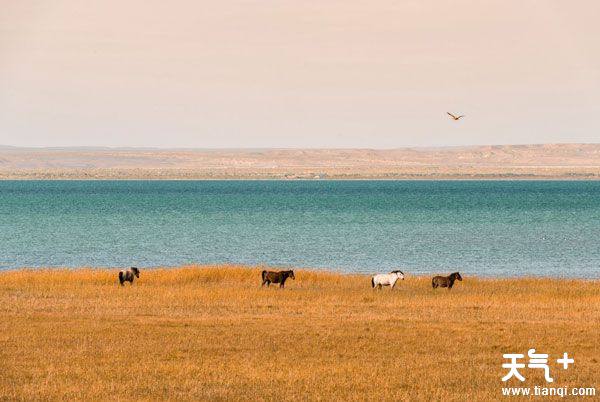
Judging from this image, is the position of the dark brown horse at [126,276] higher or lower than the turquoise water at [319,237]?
higher

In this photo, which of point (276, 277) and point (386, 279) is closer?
point (386, 279)

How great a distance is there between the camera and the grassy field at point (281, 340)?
64.2ft

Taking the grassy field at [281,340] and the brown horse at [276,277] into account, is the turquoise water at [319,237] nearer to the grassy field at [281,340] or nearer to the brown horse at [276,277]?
the brown horse at [276,277]

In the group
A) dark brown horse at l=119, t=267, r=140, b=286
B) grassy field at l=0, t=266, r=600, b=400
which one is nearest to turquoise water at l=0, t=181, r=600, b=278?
dark brown horse at l=119, t=267, r=140, b=286

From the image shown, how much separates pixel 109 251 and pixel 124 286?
1430 inches

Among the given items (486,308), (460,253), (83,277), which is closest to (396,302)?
(486,308)

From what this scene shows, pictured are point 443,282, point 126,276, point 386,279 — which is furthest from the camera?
point 126,276

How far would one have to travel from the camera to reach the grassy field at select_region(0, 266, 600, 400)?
1956 cm

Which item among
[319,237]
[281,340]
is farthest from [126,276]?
[319,237]

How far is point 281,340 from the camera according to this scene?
982 inches

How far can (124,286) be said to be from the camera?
39.9m

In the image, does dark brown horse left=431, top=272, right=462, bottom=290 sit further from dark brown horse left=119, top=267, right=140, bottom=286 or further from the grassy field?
dark brown horse left=119, top=267, right=140, bottom=286

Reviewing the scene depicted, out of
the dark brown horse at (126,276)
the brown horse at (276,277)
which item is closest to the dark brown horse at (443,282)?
the brown horse at (276,277)

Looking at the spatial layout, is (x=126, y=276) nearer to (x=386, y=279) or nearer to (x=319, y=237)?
(x=386, y=279)
